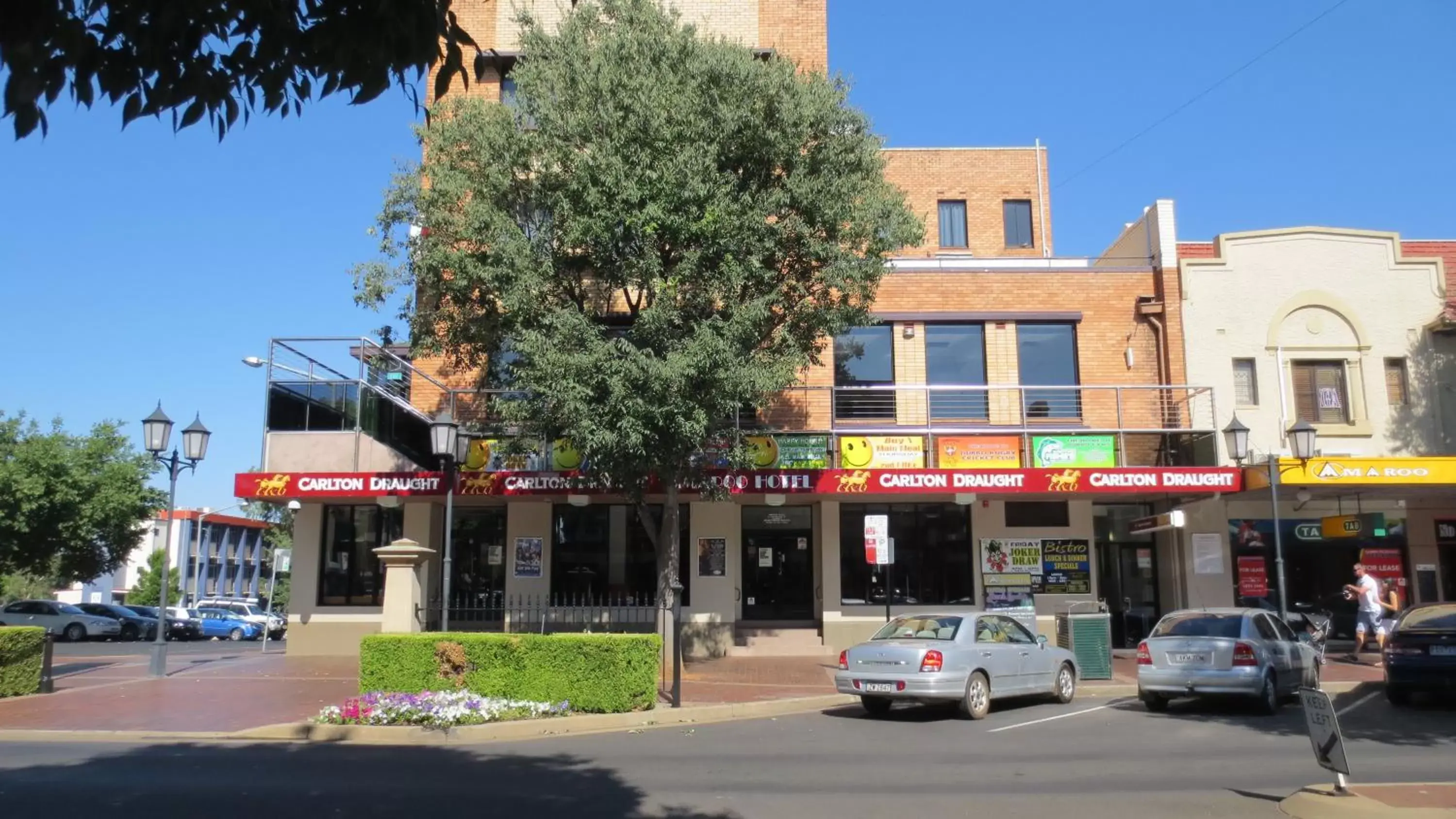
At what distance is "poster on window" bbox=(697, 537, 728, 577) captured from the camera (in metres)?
21.8

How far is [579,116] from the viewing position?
16.1 metres

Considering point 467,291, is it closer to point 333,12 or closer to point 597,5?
point 597,5

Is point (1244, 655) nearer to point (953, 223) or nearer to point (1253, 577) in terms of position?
point (1253, 577)

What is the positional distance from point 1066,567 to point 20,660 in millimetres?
18695

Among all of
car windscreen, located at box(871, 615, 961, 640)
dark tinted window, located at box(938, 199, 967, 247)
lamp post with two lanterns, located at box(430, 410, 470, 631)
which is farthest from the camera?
dark tinted window, located at box(938, 199, 967, 247)

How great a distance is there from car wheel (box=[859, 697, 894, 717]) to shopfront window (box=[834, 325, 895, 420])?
913cm

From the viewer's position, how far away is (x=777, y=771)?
32.3ft

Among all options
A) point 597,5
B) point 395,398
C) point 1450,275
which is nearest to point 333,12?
point 597,5

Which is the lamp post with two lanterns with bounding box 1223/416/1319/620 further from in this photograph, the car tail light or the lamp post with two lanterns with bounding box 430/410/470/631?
the lamp post with two lanterns with bounding box 430/410/470/631

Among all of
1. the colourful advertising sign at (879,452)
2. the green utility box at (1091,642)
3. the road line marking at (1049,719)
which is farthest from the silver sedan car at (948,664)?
the colourful advertising sign at (879,452)

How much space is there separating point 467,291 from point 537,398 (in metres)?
2.49

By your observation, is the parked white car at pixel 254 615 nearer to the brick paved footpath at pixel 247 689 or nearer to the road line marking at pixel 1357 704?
the brick paved footpath at pixel 247 689

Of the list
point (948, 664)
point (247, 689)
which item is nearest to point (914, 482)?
point (948, 664)

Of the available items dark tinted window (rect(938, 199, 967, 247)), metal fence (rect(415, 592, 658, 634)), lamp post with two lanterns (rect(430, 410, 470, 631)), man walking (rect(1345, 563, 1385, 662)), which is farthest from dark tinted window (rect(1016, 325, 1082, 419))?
lamp post with two lanterns (rect(430, 410, 470, 631))
